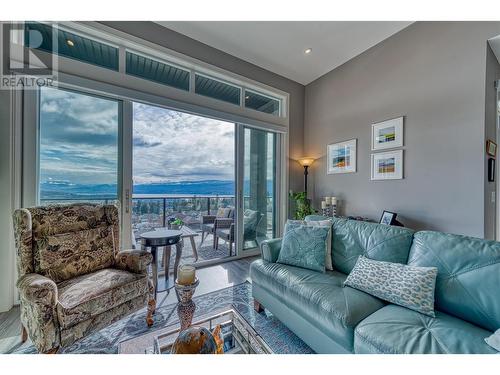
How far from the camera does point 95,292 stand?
4.96 ft

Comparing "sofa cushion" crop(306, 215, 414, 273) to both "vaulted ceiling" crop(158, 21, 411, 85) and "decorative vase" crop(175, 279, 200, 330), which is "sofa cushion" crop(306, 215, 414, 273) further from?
"vaulted ceiling" crop(158, 21, 411, 85)

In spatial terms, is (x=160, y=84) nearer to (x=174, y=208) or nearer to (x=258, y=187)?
(x=258, y=187)

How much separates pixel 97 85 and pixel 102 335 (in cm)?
246

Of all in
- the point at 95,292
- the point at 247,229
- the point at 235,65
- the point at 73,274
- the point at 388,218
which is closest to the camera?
the point at 95,292

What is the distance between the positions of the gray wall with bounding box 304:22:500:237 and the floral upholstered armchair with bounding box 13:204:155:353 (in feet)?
10.6

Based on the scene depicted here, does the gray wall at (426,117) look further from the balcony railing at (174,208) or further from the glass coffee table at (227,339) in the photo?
the glass coffee table at (227,339)

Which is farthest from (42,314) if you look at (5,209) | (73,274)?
(5,209)

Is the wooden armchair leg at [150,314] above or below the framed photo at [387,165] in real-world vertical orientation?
below

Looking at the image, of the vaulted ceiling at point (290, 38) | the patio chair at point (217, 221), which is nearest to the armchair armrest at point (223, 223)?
the patio chair at point (217, 221)

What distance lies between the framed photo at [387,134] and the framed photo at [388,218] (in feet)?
3.08

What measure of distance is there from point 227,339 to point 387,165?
3010 millimetres

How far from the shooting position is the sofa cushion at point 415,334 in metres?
1.01

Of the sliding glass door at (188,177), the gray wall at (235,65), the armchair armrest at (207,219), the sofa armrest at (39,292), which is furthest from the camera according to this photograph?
the armchair armrest at (207,219)
